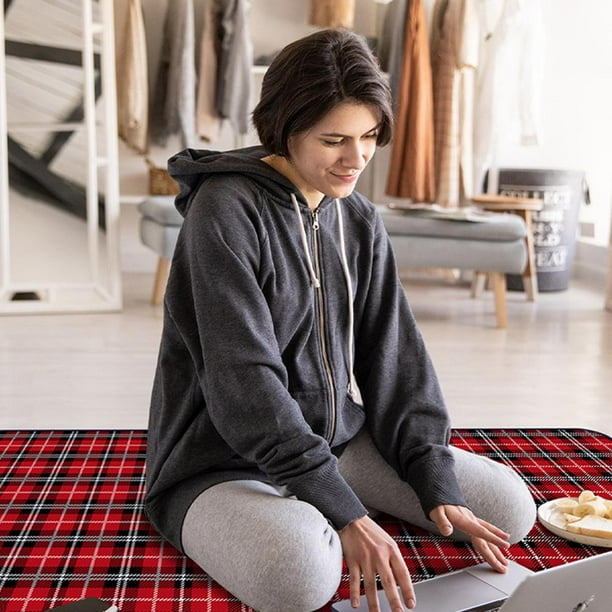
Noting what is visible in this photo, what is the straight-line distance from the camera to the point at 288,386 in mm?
1524

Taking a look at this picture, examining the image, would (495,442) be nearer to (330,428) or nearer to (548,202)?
(330,428)

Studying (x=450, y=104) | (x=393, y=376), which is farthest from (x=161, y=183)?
(x=393, y=376)

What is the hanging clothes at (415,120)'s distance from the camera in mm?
4641

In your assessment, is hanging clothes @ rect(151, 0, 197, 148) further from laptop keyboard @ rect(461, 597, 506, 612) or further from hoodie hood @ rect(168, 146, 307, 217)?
laptop keyboard @ rect(461, 597, 506, 612)

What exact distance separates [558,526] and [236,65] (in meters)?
3.26

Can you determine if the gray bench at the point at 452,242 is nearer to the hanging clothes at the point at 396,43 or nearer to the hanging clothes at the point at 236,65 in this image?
the hanging clothes at the point at 236,65

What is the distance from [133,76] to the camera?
15.0ft

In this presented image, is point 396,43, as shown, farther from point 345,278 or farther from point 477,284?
point 345,278

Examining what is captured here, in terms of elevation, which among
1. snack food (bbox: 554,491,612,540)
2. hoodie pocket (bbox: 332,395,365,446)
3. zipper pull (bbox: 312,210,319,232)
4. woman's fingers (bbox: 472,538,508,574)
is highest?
zipper pull (bbox: 312,210,319,232)

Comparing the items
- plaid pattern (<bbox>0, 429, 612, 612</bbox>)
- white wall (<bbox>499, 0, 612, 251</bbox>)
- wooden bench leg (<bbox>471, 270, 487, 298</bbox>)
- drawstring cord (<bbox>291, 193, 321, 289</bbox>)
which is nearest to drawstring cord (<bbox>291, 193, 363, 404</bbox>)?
drawstring cord (<bbox>291, 193, 321, 289</bbox>)

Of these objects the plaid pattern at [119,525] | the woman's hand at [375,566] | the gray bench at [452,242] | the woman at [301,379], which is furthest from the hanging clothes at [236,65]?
the woman's hand at [375,566]

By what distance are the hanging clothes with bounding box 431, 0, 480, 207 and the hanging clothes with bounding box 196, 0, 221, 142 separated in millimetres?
1053

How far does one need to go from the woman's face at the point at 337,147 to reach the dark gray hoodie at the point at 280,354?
0.09 metres

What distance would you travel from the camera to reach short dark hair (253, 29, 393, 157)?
1358 mm
